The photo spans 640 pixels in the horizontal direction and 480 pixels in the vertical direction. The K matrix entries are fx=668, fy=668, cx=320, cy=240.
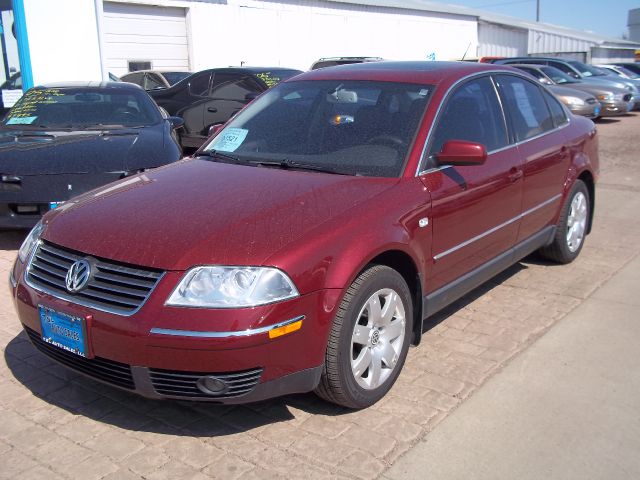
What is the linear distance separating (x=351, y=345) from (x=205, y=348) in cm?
76

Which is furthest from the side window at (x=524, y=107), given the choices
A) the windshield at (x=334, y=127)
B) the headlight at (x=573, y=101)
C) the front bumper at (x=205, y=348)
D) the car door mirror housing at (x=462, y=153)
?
the headlight at (x=573, y=101)

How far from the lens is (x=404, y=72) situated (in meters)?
4.34

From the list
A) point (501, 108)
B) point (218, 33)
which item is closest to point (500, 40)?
point (218, 33)

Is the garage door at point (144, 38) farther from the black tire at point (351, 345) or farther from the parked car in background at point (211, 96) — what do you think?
the black tire at point (351, 345)

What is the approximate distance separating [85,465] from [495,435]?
6.25 ft

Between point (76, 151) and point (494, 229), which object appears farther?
point (76, 151)

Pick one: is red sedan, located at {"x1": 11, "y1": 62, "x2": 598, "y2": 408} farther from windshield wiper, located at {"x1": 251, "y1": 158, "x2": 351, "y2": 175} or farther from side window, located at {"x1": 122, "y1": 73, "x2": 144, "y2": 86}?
side window, located at {"x1": 122, "y1": 73, "x2": 144, "y2": 86}

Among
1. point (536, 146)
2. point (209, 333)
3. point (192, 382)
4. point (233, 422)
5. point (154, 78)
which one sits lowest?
point (233, 422)

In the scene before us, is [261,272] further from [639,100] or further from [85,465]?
[639,100]

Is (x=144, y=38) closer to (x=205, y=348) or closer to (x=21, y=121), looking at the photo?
(x=21, y=121)

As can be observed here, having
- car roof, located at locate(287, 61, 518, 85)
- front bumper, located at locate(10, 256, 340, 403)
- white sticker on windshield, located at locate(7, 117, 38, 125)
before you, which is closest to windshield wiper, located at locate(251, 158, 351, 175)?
car roof, located at locate(287, 61, 518, 85)

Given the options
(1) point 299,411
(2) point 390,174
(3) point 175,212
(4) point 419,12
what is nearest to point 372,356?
(1) point 299,411

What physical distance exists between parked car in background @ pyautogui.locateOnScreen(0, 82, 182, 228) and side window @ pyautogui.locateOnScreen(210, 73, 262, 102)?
346 centimetres

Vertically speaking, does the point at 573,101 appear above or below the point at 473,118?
below
